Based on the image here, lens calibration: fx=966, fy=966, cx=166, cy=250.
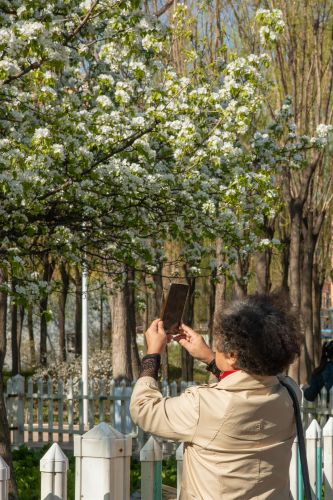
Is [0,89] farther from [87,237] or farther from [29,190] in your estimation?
[87,237]

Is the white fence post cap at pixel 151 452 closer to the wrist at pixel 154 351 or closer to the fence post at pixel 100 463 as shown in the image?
the fence post at pixel 100 463

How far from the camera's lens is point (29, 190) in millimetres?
9000

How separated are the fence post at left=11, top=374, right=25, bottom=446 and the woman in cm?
1195

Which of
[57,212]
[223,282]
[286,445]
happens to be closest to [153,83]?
[57,212]

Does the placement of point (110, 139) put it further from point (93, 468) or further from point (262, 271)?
point (262, 271)

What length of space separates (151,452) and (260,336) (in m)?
1.01

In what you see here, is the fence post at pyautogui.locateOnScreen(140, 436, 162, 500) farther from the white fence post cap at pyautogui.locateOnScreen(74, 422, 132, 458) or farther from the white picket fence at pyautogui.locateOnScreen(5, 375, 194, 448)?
the white picket fence at pyautogui.locateOnScreen(5, 375, 194, 448)

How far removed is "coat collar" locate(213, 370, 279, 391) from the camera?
3324 millimetres

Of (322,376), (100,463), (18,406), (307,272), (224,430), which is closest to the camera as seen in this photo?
(224,430)

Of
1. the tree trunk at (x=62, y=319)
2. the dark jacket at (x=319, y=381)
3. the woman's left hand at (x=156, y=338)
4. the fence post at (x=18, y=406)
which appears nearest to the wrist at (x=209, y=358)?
the woman's left hand at (x=156, y=338)

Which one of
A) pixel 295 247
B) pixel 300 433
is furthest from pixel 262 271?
pixel 300 433

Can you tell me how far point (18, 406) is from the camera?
49.7 feet

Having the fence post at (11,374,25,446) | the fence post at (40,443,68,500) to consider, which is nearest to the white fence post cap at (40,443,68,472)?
the fence post at (40,443,68,500)

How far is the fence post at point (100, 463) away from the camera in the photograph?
375cm
